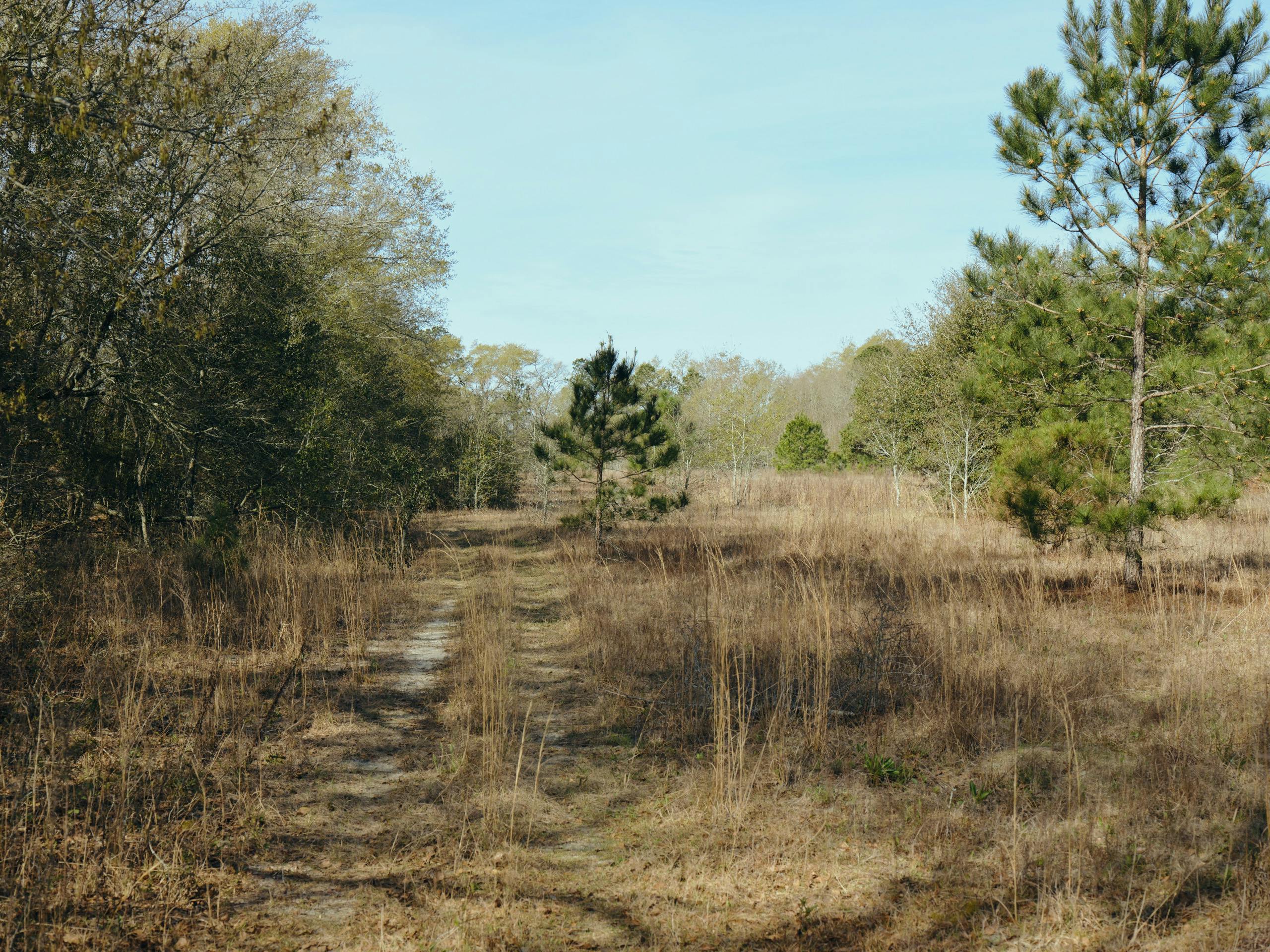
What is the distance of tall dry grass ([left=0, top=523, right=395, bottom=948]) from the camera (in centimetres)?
293

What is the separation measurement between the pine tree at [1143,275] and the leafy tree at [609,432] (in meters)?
5.24

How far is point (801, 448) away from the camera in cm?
3259

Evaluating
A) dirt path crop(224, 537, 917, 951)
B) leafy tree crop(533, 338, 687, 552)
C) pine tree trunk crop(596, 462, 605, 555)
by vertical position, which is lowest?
dirt path crop(224, 537, 917, 951)

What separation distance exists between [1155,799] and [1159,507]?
469 cm

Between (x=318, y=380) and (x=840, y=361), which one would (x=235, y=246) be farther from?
(x=840, y=361)

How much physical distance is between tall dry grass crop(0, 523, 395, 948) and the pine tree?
668cm

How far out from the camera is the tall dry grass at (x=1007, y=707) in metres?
3.28

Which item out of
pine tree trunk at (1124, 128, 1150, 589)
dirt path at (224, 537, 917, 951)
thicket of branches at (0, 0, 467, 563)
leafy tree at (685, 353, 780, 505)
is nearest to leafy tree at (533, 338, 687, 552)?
thicket of branches at (0, 0, 467, 563)

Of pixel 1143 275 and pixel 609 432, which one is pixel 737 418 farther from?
pixel 1143 275

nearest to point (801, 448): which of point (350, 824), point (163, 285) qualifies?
point (163, 285)

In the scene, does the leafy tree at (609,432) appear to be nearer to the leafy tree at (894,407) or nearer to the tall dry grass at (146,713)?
the tall dry grass at (146,713)

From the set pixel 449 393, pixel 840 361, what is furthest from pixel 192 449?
pixel 840 361

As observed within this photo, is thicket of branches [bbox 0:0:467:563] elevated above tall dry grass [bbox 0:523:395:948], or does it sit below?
above

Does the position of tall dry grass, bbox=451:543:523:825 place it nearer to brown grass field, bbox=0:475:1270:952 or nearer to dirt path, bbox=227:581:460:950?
brown grass field, bbox=0:475:1270:952
